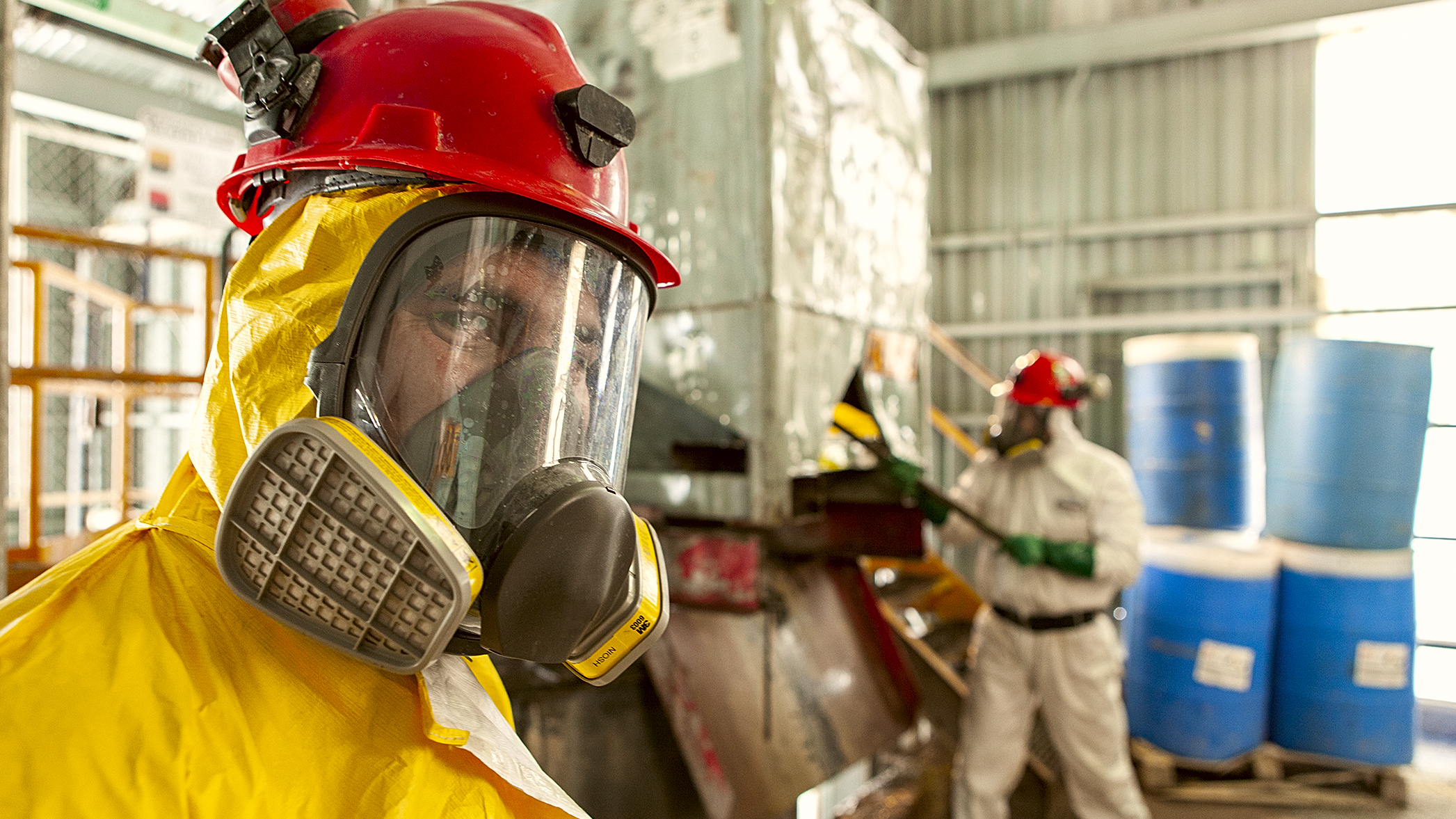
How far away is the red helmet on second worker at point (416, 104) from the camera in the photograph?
999 mm

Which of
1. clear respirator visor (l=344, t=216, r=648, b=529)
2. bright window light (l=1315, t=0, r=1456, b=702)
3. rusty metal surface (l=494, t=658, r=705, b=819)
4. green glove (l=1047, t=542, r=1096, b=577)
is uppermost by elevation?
bright window light (l=1315, t=0, r=1456, b=702)

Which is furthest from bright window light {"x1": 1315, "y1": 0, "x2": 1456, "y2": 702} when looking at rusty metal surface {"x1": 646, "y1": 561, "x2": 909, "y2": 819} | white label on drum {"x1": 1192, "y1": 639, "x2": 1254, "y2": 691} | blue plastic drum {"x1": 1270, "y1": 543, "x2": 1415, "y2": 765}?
rusty metal surface {"x1": 646, "y1": 561, "x2": 909, "y2": 819}

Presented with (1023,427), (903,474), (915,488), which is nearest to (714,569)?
(903,474)

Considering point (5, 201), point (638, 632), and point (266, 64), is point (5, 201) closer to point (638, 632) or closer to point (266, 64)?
point (266, 64)

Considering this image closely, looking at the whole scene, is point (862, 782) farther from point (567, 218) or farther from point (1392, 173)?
point (1392, 173)

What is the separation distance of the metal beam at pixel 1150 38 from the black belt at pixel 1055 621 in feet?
16.6

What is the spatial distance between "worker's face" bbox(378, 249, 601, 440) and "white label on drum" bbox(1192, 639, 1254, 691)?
473 centimetres

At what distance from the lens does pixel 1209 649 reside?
4.61m

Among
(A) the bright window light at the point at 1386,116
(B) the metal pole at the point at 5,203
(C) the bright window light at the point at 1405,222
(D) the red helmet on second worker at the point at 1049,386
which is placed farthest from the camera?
(A) the bright window light at the point at 1386,116

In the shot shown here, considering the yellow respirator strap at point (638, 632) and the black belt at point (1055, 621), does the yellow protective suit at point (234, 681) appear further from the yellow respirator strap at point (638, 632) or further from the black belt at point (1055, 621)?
the black belt at point (1055, 621)

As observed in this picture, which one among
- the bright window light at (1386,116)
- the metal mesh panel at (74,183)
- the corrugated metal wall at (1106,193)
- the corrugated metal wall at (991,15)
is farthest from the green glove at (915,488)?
the metal mesh panel at (74,183)

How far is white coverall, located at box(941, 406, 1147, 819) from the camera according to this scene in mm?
3814

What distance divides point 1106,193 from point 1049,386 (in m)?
4.67

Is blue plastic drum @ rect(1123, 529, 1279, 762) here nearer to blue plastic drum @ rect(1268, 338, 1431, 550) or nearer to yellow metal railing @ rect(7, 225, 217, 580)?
blue plastic drum @ rect(1268, 338, 1431, 550)
